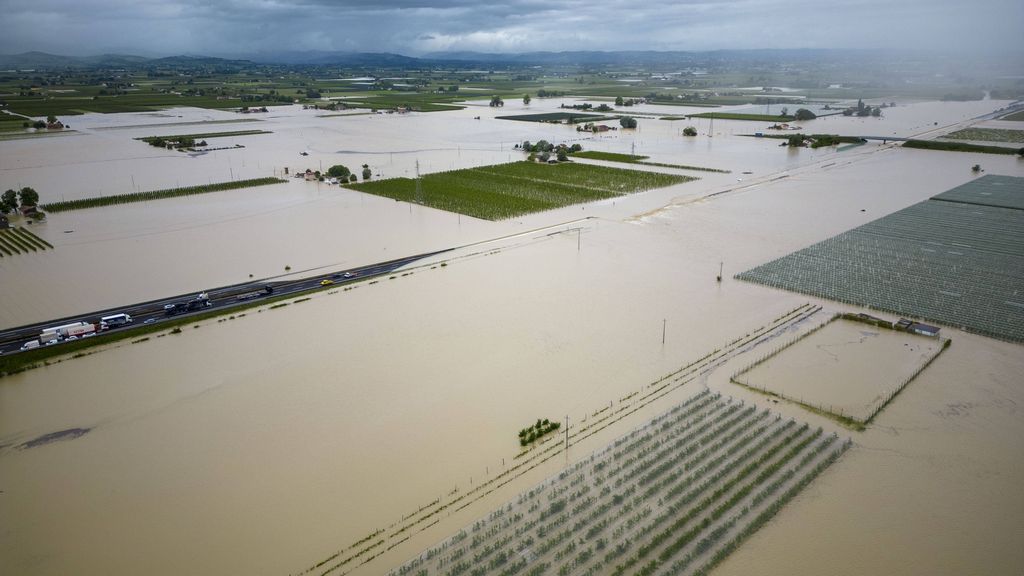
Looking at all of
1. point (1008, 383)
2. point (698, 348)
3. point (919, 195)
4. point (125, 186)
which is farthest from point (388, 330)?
point (919, 195)

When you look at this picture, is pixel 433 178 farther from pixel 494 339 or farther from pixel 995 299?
pixel 995 299

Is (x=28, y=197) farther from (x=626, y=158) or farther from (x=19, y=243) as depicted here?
(x=626, y=158)

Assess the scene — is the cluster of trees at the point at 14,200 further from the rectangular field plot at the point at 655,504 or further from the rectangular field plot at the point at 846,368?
the rectangular field plot at the point at 846,368

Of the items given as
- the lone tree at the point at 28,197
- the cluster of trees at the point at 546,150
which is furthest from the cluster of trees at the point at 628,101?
the lone tree at the point at 28,197

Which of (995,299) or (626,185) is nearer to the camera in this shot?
(995,299)

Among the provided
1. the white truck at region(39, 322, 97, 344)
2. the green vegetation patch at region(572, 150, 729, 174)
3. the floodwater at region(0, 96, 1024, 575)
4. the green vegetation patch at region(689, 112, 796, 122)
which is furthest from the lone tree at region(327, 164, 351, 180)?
the green vegetation patch at region(689, 112, 796, 122)

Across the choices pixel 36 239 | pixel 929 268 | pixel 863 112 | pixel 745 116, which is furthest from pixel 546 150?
pixel 863 112
